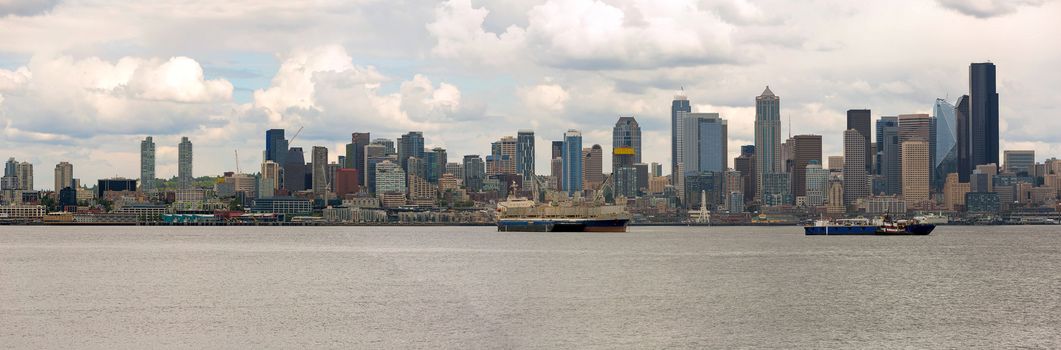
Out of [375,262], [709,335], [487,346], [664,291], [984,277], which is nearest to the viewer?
[487,346]

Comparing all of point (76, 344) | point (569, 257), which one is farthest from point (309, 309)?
point (569, 257)

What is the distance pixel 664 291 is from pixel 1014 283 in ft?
107

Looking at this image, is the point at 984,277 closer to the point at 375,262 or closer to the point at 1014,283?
the point at 1014,283

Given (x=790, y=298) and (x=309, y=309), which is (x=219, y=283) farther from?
(x=790, y=298)

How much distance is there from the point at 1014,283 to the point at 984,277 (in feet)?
24.2

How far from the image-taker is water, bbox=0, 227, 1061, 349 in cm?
6806

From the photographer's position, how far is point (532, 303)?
3425 inches

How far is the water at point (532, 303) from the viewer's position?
68.1m

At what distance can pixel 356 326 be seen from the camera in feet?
240

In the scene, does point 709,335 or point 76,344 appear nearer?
point 76,344

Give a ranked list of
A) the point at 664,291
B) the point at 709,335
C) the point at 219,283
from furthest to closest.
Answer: the point at 219,283
the point at 664,291
the point at 709,335

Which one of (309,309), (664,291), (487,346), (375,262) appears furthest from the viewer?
(375,262)

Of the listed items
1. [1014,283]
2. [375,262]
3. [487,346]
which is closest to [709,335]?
[487,346]

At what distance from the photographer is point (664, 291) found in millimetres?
97250
